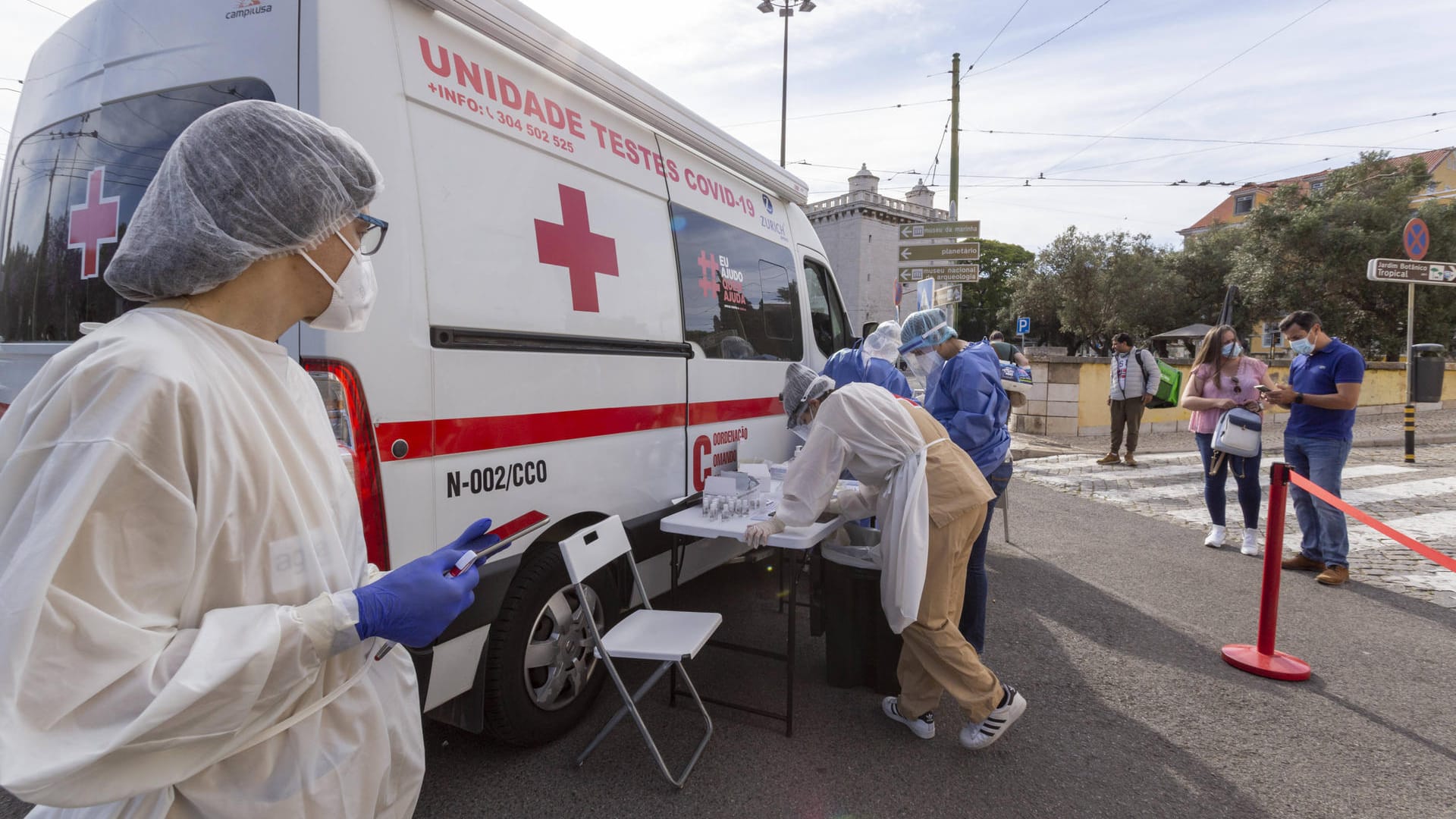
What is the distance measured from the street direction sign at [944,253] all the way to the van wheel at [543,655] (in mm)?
10271

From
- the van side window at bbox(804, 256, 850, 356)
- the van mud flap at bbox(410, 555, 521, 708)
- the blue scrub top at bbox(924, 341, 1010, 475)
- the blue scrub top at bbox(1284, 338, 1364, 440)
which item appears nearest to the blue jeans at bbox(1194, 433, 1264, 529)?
the blue scrub top at bbox(1284, 338, 1364, 440)

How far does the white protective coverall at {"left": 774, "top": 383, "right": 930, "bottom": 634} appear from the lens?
3002 millimetres

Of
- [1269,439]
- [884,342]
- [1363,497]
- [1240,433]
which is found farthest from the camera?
[1269,439]

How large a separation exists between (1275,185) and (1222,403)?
30092 mm

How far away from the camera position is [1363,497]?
26.2 feet

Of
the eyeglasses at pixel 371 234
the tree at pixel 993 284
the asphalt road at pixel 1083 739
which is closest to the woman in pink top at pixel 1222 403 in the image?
the asphalt road at pixel 1083 739

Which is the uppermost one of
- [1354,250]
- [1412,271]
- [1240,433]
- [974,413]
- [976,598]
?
[1354,250]

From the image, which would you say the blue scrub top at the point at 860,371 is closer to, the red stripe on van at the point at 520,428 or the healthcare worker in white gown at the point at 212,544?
the red stripe on van at the point at 520,428

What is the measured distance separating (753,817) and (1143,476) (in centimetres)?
848

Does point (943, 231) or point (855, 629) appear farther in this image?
point (943, 231)

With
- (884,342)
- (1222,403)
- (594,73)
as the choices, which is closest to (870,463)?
(594,73)

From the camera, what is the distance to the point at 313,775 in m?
1.11

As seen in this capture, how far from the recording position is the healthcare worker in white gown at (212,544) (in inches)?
33.1

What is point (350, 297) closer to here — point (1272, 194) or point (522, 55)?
point (522, 55)
